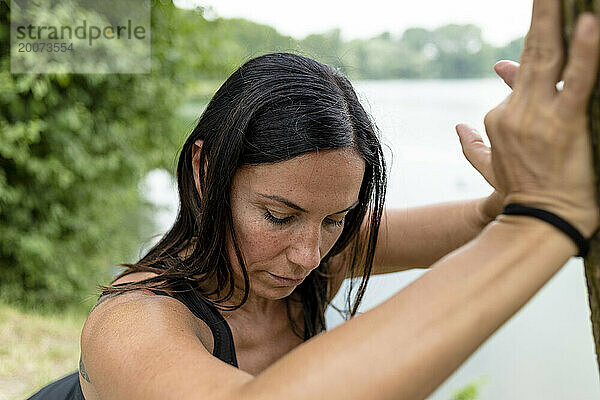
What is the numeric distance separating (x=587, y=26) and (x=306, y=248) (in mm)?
799

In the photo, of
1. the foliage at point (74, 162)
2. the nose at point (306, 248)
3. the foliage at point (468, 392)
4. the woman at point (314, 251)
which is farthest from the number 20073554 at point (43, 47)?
the foliage at point (468, 392)

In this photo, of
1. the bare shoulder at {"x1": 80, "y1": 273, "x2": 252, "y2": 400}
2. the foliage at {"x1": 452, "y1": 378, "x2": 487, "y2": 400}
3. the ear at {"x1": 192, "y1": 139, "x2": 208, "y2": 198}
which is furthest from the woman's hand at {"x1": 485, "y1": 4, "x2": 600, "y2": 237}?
the foliage at {"x1": 452, "y1": 378, "x2": 487, "y2": 400}

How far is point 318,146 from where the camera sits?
61.4 inches

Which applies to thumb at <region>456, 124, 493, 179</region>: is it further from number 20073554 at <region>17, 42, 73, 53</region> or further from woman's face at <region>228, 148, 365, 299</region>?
number 20073554 at <region>17, 42, 73, 53</region>

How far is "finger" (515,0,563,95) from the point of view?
0.91m

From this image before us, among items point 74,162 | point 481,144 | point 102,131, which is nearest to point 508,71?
point 481,144

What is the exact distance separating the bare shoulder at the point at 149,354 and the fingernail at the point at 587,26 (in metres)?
0.64

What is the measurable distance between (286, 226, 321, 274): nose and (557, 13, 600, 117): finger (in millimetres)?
709

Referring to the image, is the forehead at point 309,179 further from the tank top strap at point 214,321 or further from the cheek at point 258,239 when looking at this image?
the tank top strap at point 214,321

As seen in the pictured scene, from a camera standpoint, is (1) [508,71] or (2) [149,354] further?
(1) [508,71]

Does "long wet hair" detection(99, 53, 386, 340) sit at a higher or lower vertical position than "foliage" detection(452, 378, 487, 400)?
higher

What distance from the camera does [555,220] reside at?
913 millimetres

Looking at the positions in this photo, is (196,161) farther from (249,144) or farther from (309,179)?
(309,179)

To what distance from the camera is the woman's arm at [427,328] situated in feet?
2.86
